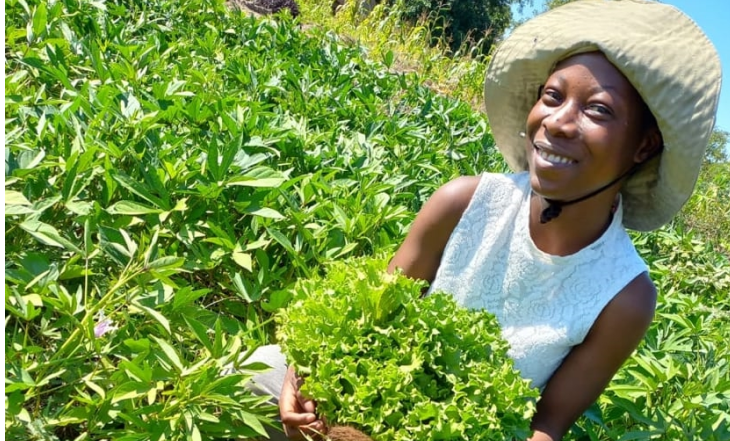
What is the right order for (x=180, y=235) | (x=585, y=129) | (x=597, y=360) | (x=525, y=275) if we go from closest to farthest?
1. (x=585, y=129)
2. (x=597, y=360)
3. (x=525, y=275)
4. (x=180, y=235)

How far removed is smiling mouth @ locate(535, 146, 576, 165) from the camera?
1393 mm

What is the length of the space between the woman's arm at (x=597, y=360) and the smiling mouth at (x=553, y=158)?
0.32m

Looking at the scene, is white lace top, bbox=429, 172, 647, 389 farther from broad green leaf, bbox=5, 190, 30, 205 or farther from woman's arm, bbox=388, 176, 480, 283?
broad green leaf, bbox=5, 190, 30, 205

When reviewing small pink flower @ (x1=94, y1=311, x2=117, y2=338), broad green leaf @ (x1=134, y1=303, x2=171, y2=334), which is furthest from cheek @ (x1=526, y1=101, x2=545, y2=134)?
small pink flower @ (x1=94, y1=311, x2=117, y2=338)

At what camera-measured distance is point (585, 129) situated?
4.49ft

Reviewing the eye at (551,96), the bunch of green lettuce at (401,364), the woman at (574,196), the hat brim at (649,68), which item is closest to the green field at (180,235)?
the bunch of green lettuce at (401,364)

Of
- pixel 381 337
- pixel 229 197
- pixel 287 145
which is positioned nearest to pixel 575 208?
pixel 381 337

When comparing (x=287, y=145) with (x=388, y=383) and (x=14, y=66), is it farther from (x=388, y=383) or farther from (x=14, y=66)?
(x=388, y=383)

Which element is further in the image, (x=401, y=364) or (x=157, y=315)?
(x=157, y=315)

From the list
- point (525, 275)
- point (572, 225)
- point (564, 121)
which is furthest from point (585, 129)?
point (525, 275)

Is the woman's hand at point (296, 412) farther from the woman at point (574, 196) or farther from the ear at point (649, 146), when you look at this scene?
the ear at point (649, 146)

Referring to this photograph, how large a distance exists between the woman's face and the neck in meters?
0.08

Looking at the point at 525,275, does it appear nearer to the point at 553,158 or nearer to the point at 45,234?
the point at 553,158

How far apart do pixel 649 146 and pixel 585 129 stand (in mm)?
205
